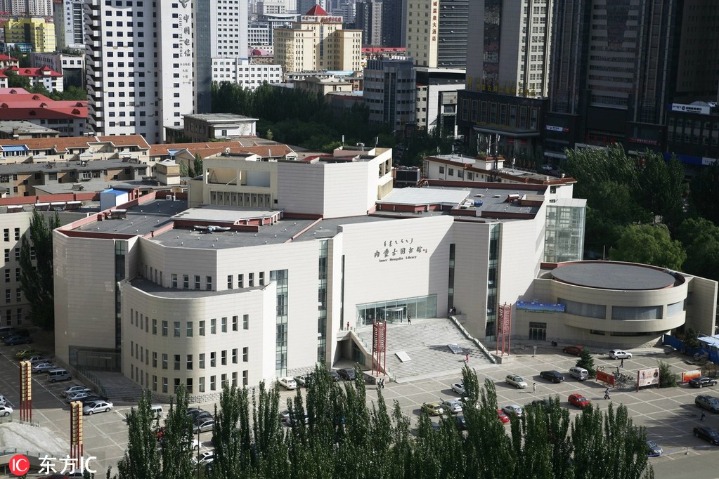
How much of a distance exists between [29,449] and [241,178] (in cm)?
2738

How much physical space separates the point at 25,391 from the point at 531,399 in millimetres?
26616

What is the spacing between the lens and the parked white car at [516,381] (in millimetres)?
64688

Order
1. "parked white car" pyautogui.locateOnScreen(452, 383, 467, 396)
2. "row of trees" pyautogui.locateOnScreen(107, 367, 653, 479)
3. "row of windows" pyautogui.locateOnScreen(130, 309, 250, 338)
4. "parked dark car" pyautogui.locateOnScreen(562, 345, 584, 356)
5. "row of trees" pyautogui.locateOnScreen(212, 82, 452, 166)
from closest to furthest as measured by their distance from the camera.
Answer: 1. "row of trees" pyautogui.locateOnScreen(107, 367, 653, 479)
2. "row of windows" pyautogui.locateOnScreen(130, 309, 250, 338)
3. "parked white car" pyautogui.locateOnScreen(452, 383, 467, 396)
4. "parked dark car" pyautogui.locateOnScreen(562, 345, 584, 356)
5. "row of trees" pyautogui.locateOnScreen(212, 82, 452, 166)

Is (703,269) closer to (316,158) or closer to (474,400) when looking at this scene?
(316,158)

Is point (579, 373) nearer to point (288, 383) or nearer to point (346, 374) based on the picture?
point (346, 374)

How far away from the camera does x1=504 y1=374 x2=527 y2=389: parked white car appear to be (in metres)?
64.7

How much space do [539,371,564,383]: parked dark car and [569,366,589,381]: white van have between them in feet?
2.44

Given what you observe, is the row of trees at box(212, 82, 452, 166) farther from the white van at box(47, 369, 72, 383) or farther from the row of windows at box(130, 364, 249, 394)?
the row of windows at box(130, 364, 249, 394)

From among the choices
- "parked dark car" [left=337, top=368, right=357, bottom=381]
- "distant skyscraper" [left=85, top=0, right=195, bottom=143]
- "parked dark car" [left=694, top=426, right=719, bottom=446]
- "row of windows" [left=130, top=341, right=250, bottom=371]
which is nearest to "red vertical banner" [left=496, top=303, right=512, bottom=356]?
"parked dark car" [left=337, top=368, right=357, bottom=381]

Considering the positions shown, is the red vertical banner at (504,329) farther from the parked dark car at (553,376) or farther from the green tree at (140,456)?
the green tree at (140,456)

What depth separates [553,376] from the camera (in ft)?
217

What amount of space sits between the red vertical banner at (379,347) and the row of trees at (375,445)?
666 inches

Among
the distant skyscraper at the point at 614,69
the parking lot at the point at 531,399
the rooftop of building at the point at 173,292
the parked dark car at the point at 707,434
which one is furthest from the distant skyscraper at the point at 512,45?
the parked dark car at the point at 707,434

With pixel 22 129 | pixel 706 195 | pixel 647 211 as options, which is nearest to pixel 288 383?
pixel 647 211
